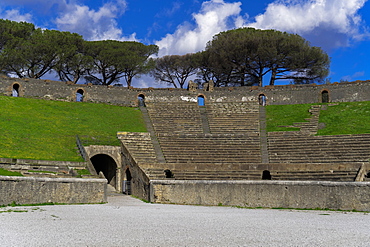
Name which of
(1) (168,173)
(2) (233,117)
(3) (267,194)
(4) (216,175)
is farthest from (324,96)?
(3) (267,194)

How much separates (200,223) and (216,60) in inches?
1546

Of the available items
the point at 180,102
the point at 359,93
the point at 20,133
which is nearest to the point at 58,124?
the point at 20,133

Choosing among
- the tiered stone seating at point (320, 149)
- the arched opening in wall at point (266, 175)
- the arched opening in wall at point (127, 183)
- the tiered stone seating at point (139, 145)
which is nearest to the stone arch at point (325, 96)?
the tiered stone seating at point (320, 149)

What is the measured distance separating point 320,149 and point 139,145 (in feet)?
41.7

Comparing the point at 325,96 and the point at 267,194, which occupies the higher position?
the point at 325,96

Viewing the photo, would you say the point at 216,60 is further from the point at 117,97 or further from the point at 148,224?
the point at 148,224

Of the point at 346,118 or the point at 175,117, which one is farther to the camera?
the point at 175,117

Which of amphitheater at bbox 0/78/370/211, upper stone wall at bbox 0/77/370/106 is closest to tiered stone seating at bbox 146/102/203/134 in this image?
amphitheater at bbox 0/78/370/211

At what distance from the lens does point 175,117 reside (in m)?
36.4

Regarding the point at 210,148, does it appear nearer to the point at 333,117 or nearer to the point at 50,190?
the point at 333,117

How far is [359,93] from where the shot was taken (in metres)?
39.8

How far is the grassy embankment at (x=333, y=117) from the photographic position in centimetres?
3116

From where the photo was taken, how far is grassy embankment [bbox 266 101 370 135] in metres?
31.2

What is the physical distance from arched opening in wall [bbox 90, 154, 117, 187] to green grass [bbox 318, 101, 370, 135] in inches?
643
